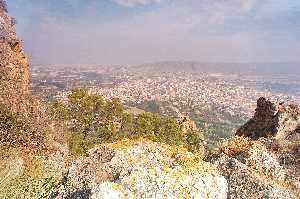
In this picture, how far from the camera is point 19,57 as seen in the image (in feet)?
181

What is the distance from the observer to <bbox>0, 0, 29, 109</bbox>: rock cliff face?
32625 millimetres

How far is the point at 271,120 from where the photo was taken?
50.4m

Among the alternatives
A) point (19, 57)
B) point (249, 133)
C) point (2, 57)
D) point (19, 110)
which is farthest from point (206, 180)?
point (19, 57)

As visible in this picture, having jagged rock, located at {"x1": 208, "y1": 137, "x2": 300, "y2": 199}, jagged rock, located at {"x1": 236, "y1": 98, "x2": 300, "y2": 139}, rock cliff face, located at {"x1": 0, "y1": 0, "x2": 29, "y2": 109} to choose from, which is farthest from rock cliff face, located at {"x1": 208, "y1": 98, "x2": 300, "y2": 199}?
jagged rock, located at {"x1": 236, "y1": 98, "x2": 300, "y2": 139}

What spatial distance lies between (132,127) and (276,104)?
92.8 ft

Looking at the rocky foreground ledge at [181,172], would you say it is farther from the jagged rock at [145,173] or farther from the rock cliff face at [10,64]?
the rock cliff face at [10,64]

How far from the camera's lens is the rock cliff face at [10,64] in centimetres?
3262

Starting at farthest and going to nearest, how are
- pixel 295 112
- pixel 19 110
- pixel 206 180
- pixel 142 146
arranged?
pixel 295 112, pixel 19 110, pixel 142 146, pixel 206 180

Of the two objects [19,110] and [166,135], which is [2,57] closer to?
[19,110]

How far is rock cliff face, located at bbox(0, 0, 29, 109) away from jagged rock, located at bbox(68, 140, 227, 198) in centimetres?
1638

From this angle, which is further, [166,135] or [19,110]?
[166,135]

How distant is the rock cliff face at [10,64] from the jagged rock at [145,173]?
16.4 meters

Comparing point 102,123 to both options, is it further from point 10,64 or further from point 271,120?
point 271,120

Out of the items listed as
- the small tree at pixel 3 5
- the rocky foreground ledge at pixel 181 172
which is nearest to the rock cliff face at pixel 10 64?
the small tree at pixel 3 5
